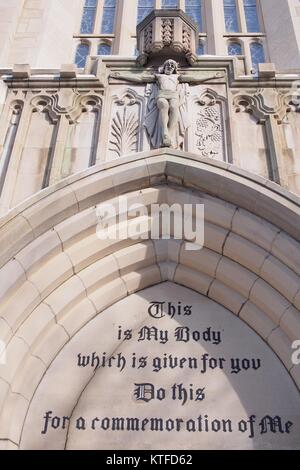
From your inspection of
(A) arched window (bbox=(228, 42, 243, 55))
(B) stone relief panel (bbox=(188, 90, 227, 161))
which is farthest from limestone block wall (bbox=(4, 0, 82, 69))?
(B) stone relief panel (bbox=(188, 90, 227, 161))

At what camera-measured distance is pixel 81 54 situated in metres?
9.81

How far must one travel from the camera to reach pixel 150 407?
4.79m

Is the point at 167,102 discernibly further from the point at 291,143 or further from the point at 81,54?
the point at 81,54

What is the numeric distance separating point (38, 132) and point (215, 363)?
358cm

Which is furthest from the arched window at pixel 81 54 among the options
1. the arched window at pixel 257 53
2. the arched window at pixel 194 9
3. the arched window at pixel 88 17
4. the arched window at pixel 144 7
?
the arched window at pixel 257 53

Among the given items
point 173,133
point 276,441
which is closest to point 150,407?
point 276,441

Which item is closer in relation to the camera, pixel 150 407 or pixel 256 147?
pixel 150 407

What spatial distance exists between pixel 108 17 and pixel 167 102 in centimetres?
616

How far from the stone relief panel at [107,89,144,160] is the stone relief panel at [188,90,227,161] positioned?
676mm

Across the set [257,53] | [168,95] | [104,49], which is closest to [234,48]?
[257,53]

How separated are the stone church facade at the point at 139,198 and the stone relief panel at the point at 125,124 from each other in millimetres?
18

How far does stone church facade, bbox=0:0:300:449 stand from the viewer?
482 cm

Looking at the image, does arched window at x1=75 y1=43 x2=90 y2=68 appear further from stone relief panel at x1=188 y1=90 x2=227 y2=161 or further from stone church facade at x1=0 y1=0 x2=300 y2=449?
stone relief panel at x1=188 y1=90 x2=227 y2=161
